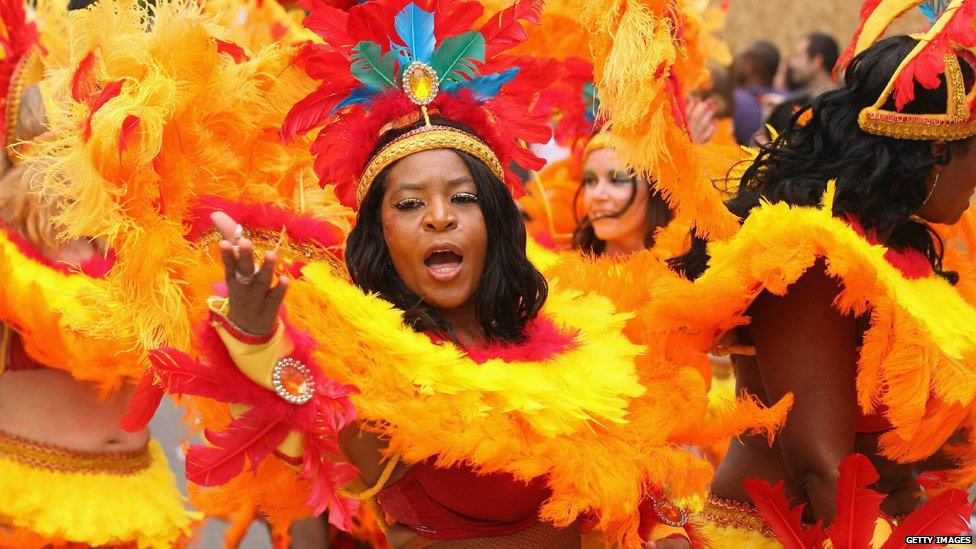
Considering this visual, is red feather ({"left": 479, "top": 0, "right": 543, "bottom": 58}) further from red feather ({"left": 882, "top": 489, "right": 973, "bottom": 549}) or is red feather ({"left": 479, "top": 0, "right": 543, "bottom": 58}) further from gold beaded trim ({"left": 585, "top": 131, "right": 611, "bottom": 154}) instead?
gold beaded trim ({"left": 585, "top": 131, "right": 611, "bottom": 154})

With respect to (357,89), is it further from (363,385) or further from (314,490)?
(314,490)

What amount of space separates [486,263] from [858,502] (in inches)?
38.7

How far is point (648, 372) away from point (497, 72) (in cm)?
83

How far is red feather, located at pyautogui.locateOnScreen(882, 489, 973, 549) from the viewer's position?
2.81 metres

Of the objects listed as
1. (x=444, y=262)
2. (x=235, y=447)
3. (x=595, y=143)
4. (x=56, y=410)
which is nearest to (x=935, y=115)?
(x=444, y=262)

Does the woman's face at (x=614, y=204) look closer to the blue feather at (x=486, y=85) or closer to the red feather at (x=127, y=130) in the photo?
the blue feather at (x=486, y=85)

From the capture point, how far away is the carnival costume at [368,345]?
2.41 meters

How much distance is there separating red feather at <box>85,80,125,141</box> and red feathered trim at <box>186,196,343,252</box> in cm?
32

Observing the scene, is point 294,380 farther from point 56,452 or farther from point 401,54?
point 56,452

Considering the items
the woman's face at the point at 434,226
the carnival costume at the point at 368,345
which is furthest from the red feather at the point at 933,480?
the woman's face at the point at 434,226

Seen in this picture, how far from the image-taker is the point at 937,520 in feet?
9.28

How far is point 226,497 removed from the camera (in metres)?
2.90

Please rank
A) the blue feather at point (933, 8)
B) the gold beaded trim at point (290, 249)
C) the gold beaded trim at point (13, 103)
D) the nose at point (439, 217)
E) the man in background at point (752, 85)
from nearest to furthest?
the nose at point (439, 217)
the gold beaded trim at point (290, 249)
the blue feather at point (933, 8)
the gold beaded trim at point (13, 103)
the man in background at point (752, 85)

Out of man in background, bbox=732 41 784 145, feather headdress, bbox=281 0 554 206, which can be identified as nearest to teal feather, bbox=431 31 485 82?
feather headdress, bbox=281 0 554 206
